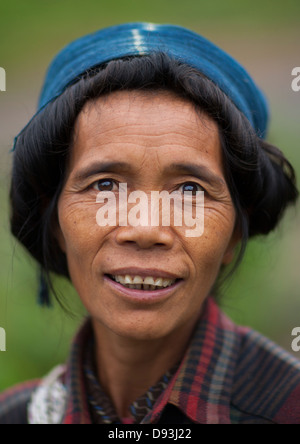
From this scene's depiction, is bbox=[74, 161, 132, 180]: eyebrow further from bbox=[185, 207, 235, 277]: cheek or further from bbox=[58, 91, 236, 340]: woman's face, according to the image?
bbox=[185, 207, 235, 277]: cheek

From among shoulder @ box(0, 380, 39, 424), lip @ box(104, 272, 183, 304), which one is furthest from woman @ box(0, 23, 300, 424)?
shoulder @ box(0, 380, 39, 424)

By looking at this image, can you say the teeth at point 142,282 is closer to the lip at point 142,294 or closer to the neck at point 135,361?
the lip at point 142,294

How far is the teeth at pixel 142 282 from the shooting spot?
1848 millimetres

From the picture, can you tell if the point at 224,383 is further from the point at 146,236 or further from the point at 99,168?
the point at 99,168

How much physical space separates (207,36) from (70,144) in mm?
5385

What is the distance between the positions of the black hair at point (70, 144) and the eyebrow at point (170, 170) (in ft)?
0.39

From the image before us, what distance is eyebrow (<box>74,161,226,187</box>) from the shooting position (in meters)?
1.88

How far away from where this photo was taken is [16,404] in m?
2.67

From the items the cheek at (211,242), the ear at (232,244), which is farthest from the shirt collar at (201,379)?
the cheek at (211,242)

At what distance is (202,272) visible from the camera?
6.41ft

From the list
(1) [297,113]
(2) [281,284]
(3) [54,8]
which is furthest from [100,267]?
(3) [54,8]

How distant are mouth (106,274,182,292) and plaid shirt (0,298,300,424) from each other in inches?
14.3

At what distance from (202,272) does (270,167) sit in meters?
0.57
